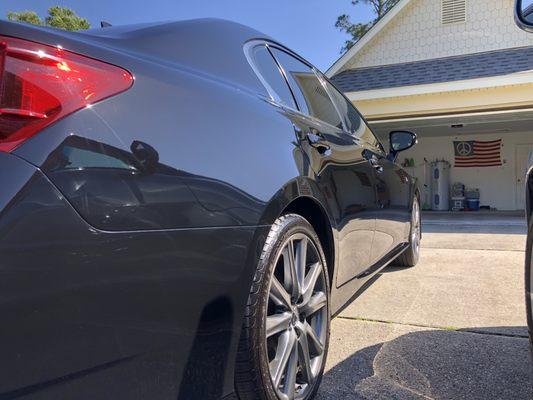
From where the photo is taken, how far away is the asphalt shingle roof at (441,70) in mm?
10594

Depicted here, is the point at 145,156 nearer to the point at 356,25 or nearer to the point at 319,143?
Answer: the point at 319,143

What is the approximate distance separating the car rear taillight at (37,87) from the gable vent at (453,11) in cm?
1351

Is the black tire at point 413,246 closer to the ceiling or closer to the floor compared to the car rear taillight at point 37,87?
closer to the floor

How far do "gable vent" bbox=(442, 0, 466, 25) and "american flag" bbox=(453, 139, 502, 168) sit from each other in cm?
526

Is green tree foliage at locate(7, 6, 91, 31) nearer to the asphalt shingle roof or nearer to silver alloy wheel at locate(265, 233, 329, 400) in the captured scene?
the asphalt shingle roof

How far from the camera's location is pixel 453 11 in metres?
13.0

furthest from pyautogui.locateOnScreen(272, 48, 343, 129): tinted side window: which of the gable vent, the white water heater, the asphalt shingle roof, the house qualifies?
the white water heater

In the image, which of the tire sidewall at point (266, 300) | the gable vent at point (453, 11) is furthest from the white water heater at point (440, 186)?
the tire sidewall at point (266, 300)

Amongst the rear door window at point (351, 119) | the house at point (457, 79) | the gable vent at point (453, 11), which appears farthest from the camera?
the gable vent at point (453, 11)

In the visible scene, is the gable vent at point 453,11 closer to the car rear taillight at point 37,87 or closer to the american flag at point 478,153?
the american flag at point 478,153

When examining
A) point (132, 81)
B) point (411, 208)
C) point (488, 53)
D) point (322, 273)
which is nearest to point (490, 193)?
point (488, 53)

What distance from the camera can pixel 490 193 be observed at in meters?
16.7

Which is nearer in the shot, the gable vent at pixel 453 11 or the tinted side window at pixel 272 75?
the tinted side window at pixel 272 75

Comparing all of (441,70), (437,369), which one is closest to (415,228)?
(437,369)
